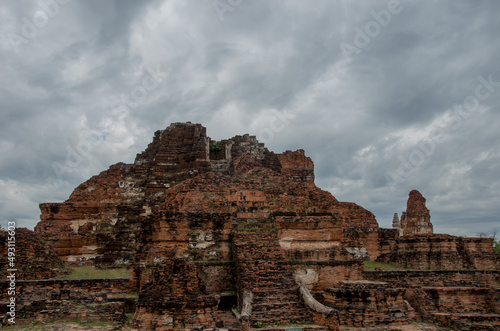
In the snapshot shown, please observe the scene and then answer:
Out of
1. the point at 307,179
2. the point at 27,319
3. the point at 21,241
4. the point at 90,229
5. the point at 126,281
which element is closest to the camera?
the point at 27,319

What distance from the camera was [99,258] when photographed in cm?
2300

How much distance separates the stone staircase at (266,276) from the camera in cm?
1216

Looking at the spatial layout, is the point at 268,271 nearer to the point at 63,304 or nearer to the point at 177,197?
the point at 177,197

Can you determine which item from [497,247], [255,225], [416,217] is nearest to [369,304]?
[255,225]

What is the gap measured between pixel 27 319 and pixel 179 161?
873 inches

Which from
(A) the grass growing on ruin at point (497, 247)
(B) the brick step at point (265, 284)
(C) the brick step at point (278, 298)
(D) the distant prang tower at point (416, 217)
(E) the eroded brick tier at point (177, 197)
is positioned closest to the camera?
(C) the brick step at point (278, 298)

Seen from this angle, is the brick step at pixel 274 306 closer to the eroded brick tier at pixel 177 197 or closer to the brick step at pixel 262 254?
the brick step at pixel 262 254

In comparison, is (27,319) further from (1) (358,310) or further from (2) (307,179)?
(2) (307,179)

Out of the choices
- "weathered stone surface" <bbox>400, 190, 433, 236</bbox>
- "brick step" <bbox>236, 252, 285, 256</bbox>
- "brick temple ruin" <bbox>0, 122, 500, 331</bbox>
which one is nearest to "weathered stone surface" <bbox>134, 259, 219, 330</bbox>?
"brick temple ruin" <bbox>0, 122, 500, 331</bbox>

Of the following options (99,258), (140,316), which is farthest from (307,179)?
(140,316)

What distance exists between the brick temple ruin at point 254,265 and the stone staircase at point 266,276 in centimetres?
4

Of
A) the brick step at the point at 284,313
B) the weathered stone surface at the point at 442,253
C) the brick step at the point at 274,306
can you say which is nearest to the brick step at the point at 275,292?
the brick step at the point at 274,306

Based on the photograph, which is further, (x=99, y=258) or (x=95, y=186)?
(x=95, y=186)

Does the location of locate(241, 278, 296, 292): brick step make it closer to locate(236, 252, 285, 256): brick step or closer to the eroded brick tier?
locate(236, 252, 285, 256): brick step
